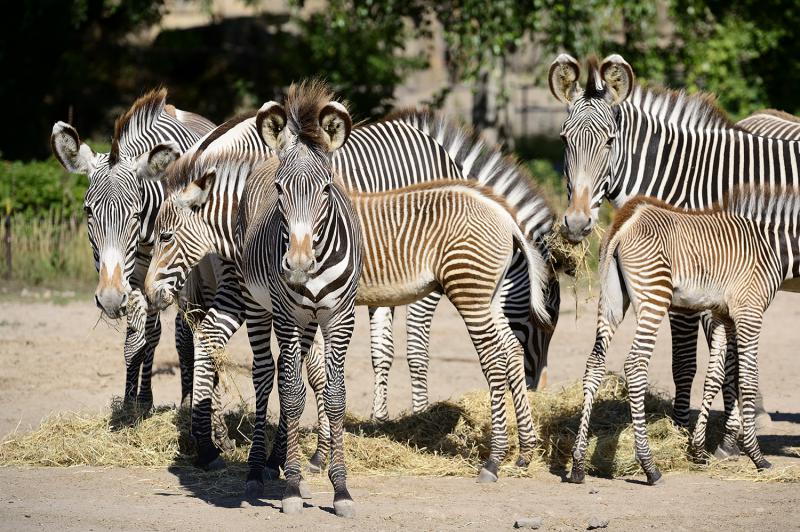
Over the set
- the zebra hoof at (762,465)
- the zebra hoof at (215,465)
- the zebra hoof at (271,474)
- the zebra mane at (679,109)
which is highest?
the zebra mane at (679,109)

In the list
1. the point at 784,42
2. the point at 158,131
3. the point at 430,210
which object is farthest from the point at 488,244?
the point at 784,42

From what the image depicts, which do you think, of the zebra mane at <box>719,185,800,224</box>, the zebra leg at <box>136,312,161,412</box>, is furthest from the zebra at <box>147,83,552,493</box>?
the zebra leg at <box>136,312,161,412</box>

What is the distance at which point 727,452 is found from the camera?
7883 mm

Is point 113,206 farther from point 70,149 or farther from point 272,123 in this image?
point 272,123

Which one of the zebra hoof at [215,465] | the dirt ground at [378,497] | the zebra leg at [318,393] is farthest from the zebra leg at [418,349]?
the zebra hoof at [215,465]

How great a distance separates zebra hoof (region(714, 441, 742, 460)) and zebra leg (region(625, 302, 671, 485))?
86 cm

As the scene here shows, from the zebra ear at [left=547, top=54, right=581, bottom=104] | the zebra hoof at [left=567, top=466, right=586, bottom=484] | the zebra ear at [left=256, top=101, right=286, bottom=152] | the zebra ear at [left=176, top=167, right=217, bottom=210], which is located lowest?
the zebra hoof at [left=567, top=466, right=586, bottom=484]

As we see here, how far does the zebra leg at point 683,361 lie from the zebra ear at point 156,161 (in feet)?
13.1

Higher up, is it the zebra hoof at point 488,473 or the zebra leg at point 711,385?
the zebra leg at point 711,385

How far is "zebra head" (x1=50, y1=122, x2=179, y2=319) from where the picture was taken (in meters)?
7.45

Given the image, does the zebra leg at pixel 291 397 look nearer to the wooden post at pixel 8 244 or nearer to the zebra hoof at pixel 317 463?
the zebra hoof at pixel 317 463

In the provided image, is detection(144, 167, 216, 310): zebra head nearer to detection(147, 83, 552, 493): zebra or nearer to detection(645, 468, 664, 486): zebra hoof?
detection(147, 83, 552, 493): zebra

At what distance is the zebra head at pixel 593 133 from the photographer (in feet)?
25.5

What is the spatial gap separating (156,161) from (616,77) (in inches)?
135
